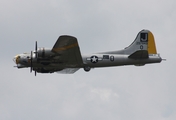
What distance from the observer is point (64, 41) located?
34156 millimetres

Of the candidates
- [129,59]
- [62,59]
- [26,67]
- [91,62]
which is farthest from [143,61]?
[26,67]

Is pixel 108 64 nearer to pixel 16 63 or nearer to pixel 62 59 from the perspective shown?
pixel 62 59

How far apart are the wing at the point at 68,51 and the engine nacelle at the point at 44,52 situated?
0.37 metres

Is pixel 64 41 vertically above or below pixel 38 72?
above

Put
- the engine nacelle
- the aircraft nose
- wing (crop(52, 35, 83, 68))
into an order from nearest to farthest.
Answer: wing (crop(52, 35, 83, 68)) → the engine nacelle → the aircraft nose

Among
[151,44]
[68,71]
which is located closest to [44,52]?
[68,71]

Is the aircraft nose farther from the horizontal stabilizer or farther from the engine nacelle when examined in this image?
the horizontal stabilizer

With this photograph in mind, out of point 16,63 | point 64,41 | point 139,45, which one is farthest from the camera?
point 139,45

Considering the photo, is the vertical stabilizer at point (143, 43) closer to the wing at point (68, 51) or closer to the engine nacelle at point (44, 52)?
the wing at point (68, 51)

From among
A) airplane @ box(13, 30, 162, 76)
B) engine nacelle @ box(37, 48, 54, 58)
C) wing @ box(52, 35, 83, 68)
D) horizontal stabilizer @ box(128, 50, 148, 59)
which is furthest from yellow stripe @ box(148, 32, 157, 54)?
engine nacelle @ box(37, 48, 54, 58)

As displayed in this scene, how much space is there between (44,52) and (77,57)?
8.77ft

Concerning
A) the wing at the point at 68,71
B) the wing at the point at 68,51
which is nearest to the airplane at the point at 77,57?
the wing at the point at 68,51

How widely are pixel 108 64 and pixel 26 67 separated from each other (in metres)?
6.70

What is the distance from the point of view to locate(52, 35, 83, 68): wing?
112 feet
